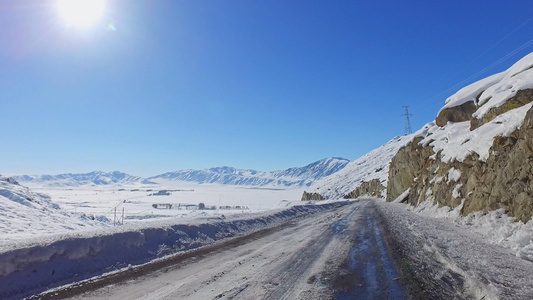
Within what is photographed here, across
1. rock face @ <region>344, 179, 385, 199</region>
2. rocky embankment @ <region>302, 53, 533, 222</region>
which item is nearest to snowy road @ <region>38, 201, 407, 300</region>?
rocky embankment @ <region>302, 53, 533, 222</region>

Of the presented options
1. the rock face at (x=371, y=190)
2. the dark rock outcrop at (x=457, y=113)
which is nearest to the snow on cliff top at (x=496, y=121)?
the dark rock outcrop at (x=457, y=113)

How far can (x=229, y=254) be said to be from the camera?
28.7 ft

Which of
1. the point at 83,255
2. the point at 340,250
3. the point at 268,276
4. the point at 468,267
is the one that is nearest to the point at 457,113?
the point at 340,250

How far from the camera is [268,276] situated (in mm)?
6121

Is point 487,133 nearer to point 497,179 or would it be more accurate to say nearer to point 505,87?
point 497,179

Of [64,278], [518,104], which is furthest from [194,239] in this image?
[518,104]

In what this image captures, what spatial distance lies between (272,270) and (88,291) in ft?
11.9

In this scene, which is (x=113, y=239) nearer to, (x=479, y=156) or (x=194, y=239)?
(x=194, y=239)

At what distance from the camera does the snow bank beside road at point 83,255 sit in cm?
595

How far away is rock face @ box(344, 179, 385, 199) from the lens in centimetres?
6631

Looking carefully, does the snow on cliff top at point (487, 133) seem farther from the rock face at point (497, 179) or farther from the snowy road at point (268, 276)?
the snowy road at point (268, 276)

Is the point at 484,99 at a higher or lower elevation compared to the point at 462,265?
higher

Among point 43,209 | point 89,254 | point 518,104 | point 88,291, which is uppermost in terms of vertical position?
point 518,104

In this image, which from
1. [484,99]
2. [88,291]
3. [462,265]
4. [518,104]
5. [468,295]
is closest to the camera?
[468,295]
